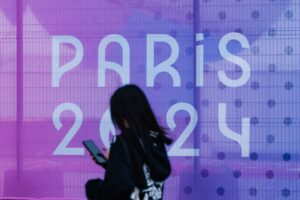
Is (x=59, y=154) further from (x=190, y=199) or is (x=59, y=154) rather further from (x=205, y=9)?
(x=205, y=9)

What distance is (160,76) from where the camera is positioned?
3.55 m

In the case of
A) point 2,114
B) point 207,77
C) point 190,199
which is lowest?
point 190,199

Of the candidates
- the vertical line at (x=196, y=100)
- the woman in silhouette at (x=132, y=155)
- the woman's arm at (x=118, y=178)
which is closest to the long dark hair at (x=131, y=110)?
the woman in silhouette at (x=132, y=155)

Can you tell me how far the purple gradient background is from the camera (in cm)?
347

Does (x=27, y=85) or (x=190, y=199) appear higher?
(x=27, y=85)

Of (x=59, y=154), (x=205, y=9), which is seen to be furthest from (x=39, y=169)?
(x=205, y=9)

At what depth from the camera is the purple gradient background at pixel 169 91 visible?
3467 mm

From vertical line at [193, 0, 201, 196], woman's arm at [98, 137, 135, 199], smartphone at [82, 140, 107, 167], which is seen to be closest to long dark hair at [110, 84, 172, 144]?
woman's arm at [98, 137, 135, 199]

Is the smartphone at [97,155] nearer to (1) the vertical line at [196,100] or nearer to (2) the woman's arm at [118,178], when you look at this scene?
(2) the woman's arm at [118,178]

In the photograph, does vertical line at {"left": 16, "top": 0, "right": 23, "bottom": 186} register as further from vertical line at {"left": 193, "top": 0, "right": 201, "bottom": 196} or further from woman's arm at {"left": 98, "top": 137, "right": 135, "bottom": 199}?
woman's arm at {"left": 98, "top": 137, "right": 135, "bottom": 199}

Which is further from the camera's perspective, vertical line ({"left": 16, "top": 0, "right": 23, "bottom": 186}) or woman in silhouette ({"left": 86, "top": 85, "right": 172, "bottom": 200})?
vertical line ({"left": 16, "top": 0, "right": 23, "bottom": 186})

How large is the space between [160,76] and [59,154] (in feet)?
2.60

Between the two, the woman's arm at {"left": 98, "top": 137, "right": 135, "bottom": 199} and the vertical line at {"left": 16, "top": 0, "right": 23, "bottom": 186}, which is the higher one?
the vertical line at {"left": 16, "top": 0, "right": 23, "bottom": 186}

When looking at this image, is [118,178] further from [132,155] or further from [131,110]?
[131,110]
